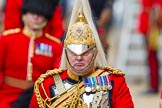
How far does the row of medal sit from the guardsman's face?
0.15 metres

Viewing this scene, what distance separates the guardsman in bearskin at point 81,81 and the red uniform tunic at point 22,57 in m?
1.76

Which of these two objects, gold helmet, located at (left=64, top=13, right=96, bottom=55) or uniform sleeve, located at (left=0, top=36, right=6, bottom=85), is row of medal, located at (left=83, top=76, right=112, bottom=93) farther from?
uniform sleeve, located at (left=0, top=36, right=6, bottom=85)

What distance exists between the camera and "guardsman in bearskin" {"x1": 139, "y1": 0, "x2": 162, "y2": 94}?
16.7m

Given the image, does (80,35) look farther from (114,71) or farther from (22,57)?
(22,57)

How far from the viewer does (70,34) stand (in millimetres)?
8812

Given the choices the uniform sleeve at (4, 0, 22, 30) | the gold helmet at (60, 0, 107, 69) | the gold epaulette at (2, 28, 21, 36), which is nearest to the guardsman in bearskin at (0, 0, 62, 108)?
the gold epaulette at (2, 28, 21, 36)

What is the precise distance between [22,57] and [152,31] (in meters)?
6.34

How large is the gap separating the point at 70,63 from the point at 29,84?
216 cm

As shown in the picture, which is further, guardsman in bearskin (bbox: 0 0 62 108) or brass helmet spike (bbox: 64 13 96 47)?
guardsman in bearskin (bbox: 0 0 62 108)

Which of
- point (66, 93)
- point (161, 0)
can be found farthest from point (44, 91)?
point (161, 0)

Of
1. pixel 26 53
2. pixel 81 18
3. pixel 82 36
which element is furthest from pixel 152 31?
pixel 82 36

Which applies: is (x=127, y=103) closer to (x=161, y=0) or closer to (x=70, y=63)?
(x=70, y=63)

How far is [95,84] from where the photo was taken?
28.8 ft

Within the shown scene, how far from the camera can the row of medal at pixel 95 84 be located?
8.74 m
